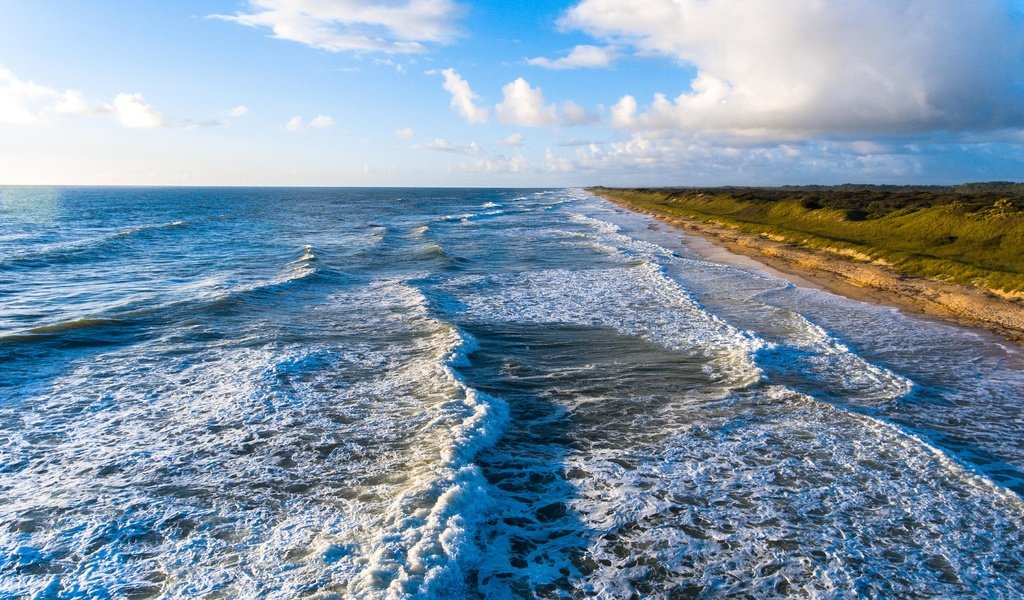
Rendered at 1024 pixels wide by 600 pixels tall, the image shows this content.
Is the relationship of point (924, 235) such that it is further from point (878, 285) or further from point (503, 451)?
point (503, 451)

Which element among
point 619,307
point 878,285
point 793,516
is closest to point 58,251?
point 619,307

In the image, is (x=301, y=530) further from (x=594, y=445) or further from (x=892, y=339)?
(x=892, y=339)

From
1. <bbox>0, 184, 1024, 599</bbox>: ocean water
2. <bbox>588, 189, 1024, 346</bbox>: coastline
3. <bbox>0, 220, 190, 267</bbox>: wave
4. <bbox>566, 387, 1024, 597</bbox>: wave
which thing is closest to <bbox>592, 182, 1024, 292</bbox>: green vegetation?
<bbox>588, 189, 1024, 346</bbox>: coastline

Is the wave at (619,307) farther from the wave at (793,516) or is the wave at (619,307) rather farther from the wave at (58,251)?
the wave at (58,251)

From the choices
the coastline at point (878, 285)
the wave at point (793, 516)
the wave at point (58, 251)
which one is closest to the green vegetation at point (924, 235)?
the coastline at point (878, 285)

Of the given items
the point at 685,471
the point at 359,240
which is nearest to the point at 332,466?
the point at 685,471

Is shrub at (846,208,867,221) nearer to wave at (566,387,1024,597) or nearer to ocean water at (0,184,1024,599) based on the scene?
ocean water at (0,184,1024,599)
